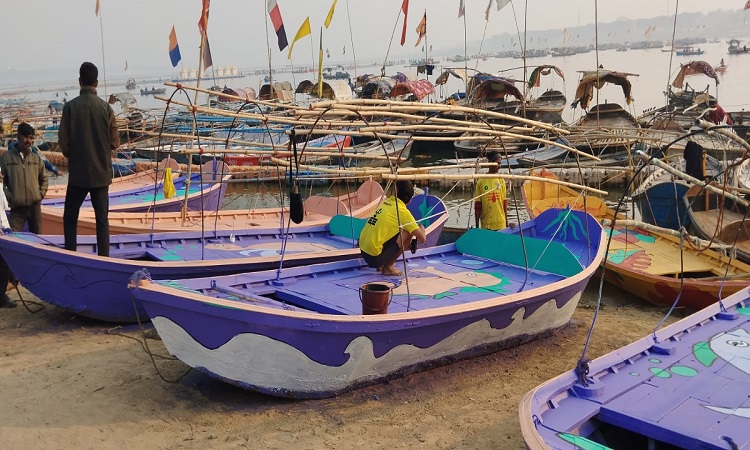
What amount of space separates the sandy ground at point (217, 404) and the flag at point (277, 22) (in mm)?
9777

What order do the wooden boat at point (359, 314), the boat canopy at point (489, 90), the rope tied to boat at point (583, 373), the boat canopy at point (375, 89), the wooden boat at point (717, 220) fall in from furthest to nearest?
the boat canopy at point (375, 89), the boat canopy at point (489, 90), the wooden boat at point (717, 220), the wooden boat at point (359, 314), the rope tied to boat at point (583, 373)

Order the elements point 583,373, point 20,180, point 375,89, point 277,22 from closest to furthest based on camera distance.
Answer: point 583,373 < point 20,180 < point 277,22 < point 375,89

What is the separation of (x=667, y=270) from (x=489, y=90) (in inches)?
667

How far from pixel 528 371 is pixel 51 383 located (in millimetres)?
4089

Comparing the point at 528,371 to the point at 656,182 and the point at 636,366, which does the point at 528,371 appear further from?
the point at 656,182

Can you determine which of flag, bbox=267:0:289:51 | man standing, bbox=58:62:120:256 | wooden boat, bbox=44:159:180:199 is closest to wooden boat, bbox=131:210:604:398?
man standing, bbox=58:62:120:256

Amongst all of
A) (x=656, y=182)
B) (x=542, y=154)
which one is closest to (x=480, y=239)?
(x=656, y=182)

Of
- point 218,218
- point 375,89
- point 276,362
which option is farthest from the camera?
point 375,89

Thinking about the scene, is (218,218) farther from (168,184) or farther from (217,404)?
(217,404)

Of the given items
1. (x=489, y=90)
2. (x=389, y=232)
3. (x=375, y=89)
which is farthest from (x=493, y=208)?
(x=375, y=89)

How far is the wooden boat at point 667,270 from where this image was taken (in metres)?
7.61

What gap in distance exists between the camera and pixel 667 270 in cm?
859

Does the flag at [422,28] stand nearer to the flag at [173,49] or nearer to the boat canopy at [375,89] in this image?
the boat canopy at [375,89]

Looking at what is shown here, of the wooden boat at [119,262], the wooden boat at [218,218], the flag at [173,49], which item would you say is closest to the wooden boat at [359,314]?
the wooden boat at [119,262]
